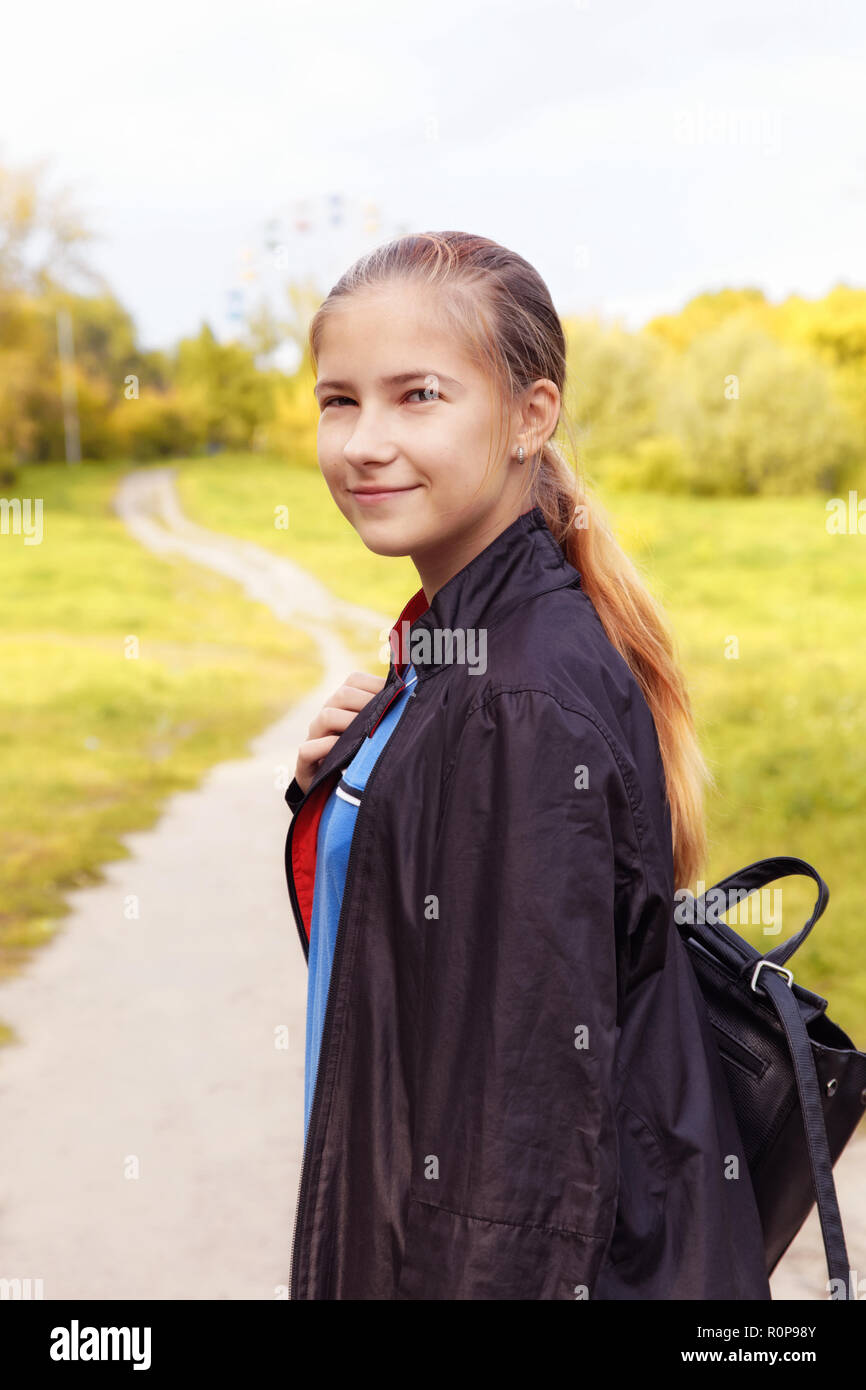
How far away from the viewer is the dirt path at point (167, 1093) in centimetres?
313

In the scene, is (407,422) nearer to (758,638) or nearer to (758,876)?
(758,876)

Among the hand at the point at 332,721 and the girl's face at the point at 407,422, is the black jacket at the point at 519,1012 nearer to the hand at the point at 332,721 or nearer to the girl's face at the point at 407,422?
the girl's face at the point at 407,422

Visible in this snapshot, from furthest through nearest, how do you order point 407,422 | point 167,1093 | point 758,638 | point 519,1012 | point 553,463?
point 758,638, point 167,1093, point 553,463, point 407,422, point 519,1012

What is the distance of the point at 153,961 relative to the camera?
5230 millimetres

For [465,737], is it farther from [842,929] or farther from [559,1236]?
[842,929]

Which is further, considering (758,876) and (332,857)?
(758,876)

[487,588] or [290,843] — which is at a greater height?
[487,588]

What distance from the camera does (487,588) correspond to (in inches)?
54.1

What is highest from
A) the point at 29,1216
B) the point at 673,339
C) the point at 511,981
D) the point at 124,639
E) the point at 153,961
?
the point at 673,339

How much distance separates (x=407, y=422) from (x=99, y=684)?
434 inches

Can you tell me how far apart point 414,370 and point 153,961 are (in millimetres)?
4334

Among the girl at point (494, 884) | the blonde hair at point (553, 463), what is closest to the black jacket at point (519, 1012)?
the girl at point (494, 884)

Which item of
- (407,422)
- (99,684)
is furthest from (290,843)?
(99,684)

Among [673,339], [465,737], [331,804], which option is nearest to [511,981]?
[465,737]
